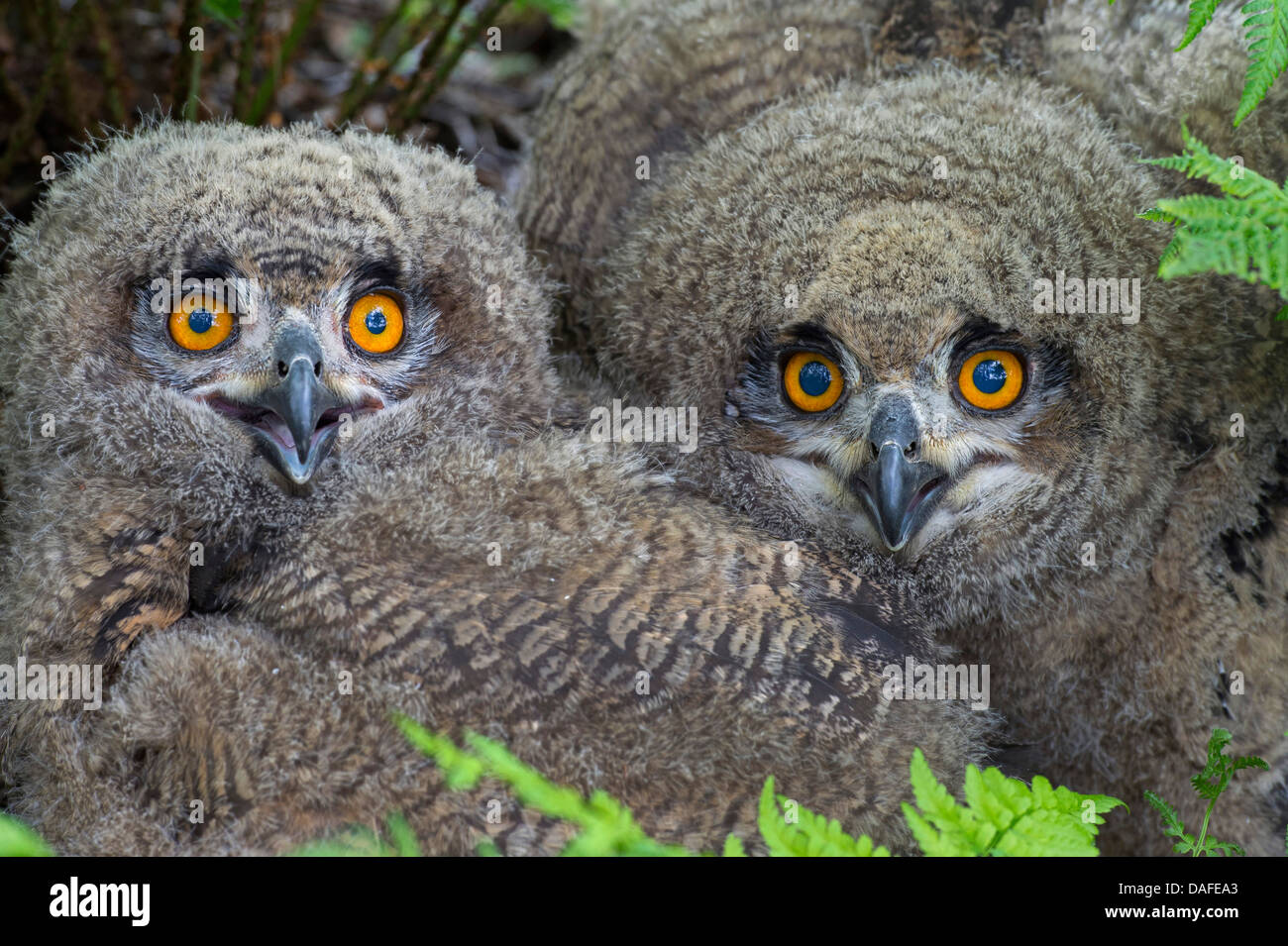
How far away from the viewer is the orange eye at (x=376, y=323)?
11.5ft

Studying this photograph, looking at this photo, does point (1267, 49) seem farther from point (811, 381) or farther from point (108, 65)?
point (108, 65)

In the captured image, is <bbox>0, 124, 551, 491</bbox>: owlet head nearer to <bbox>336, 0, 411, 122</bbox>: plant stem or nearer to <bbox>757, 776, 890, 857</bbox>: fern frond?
<bbox>757, 776, 890, 857</bbox>: fern frond

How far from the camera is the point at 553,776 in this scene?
2.97 meters

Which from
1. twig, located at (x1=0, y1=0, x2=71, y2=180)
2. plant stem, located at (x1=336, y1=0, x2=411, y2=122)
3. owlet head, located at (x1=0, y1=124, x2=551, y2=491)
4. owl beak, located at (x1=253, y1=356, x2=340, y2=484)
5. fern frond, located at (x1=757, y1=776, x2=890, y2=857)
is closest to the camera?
fern frond, located at (x1=757, y1=776, x2=890, y2=857)

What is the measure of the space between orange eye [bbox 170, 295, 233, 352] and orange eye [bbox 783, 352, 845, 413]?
1.51m

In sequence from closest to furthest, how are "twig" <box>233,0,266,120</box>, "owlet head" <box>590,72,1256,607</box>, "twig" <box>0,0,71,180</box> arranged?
1. "owlet head" <box>590,72,1256,607</box>
2. "twig" <box>0,0,71,180</box>
3. "twig" <box>233,0,266,120</box>

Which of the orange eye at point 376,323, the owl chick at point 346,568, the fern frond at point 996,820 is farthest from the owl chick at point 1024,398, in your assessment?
the fern frond at point 996,820

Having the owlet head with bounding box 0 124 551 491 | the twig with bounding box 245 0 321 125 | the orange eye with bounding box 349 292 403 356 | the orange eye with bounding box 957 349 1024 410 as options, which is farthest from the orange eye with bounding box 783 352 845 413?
the twig with bounding box 245 0 321 125

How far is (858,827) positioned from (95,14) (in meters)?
4.16

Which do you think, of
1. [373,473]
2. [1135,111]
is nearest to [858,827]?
[373,473]

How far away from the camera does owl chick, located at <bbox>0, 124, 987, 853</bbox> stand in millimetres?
2967

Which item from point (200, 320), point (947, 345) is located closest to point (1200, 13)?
point (947, 345)

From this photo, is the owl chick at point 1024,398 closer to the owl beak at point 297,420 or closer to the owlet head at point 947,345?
the owlet head at point 947,345

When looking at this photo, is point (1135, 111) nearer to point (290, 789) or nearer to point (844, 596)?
point (844, 596)
